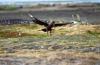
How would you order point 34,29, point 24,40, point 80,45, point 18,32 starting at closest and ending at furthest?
point 80,45 < point 24,40 < point 18,32 < point 34,29

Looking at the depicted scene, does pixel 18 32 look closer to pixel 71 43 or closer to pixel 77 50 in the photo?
pixel 71 43

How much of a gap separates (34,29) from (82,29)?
220 inches

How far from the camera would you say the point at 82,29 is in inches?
1534

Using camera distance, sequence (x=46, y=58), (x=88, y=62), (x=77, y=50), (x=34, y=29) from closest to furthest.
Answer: (x=88, y=62)
(x=46, y=58)
(x=77, y=50)
(x=34, y=29)

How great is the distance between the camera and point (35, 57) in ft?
86.2

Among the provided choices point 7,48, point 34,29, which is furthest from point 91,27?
point 7,48

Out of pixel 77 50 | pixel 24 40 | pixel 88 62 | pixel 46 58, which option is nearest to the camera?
pixel 88 62

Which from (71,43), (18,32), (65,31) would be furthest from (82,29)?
(71,43)

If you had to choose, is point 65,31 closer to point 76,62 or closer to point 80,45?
point 80,45

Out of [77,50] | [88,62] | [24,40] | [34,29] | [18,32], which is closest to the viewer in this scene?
[88,62]

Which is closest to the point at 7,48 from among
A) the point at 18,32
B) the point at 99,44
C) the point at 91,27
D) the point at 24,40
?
the point at 24,40

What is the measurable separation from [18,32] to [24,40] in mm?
5503

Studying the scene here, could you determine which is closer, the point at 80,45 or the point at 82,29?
the point at 80,45

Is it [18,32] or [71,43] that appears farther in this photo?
[18,32]
